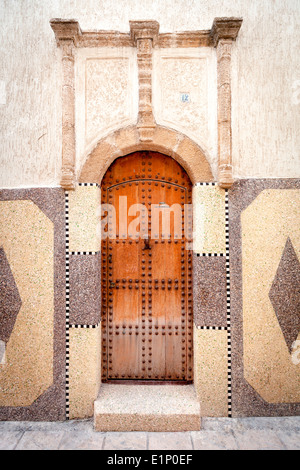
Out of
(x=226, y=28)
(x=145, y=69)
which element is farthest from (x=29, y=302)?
(x=226, y=28)

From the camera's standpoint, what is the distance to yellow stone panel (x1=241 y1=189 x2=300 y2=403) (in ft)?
9.25

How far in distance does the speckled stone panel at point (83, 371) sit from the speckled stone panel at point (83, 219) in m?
0.81

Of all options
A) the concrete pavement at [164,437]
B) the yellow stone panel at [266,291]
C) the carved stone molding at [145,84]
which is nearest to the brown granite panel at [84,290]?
the concrete pavement at [164,437]

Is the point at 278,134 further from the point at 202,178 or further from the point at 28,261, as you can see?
the point at 28,261

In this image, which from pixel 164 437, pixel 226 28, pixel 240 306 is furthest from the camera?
pixel 240 306

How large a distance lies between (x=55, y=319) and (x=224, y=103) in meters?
2.61

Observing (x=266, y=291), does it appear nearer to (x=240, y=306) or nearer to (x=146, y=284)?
(x=240, y=306)

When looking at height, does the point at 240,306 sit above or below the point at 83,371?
above

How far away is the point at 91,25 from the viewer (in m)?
2.93

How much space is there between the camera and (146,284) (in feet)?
10.0

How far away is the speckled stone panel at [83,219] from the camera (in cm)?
288

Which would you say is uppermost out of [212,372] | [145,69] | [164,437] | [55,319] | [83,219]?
[145,69]

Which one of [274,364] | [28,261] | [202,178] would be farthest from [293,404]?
[28,261]

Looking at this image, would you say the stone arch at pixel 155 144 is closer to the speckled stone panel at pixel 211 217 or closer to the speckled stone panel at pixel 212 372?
the speckled stone panel at pixel 211 217
